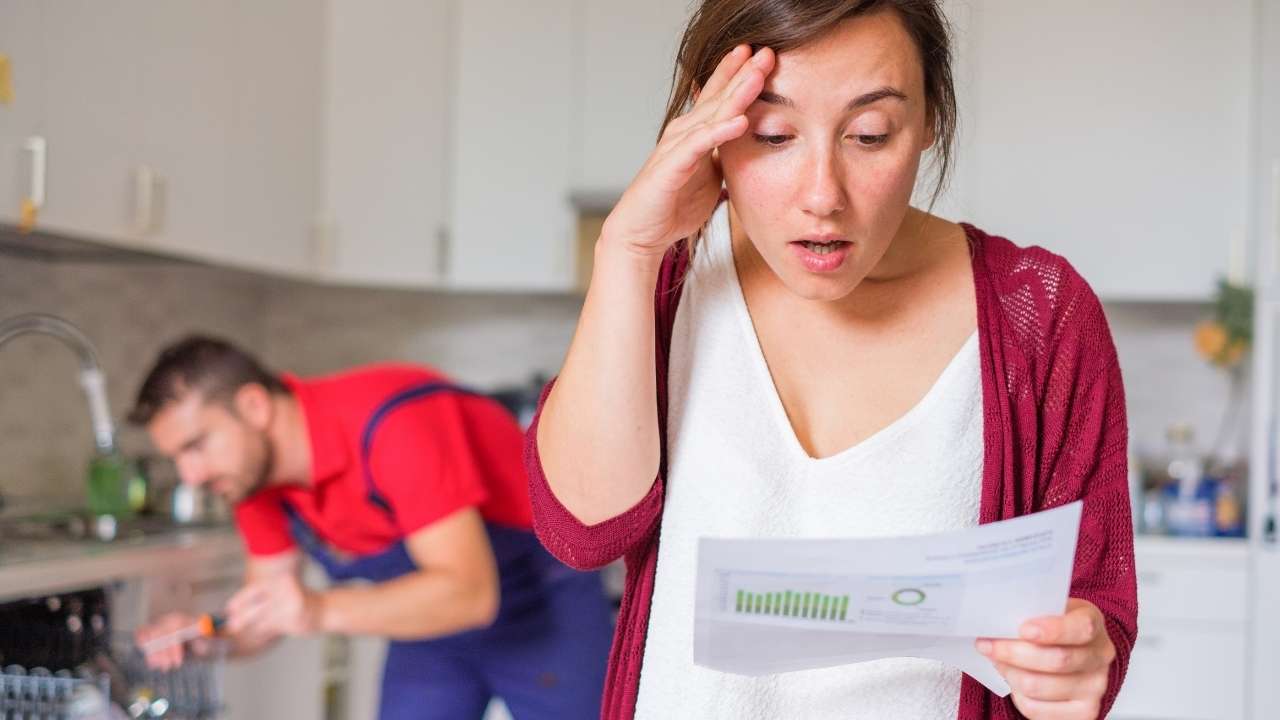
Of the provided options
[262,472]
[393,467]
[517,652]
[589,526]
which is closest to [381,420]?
[393,467]

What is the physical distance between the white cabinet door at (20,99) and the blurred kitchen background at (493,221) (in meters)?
0.13

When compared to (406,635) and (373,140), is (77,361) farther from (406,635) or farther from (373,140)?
(406,635)

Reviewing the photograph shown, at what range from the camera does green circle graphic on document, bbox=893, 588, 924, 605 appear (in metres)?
0.69

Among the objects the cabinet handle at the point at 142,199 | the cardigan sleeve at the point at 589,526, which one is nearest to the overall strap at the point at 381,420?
the cabinet handle at the point at 142,199

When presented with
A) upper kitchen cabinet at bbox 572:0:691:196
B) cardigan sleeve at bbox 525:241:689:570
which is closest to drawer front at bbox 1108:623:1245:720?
upper kitchen cabinet at bbox 572:0:691:196

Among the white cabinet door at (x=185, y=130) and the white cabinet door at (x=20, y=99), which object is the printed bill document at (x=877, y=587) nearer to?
the white cabinet door at (x=20, y=99)

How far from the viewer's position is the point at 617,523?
2.70 ft

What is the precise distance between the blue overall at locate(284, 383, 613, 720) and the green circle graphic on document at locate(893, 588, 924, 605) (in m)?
1.13

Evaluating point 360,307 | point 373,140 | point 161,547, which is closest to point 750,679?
point 161,547

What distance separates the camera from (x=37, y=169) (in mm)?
1913

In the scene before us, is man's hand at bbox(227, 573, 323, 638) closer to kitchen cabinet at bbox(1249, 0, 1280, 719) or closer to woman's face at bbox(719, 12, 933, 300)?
woman's face at bbox(719, 12, 933, 300)

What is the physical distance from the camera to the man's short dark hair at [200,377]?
1.90m

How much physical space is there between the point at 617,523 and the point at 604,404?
83 mm

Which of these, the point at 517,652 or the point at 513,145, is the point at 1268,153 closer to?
the point at 513,145
